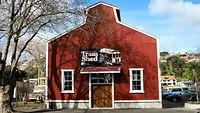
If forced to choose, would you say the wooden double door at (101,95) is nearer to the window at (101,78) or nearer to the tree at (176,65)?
the window at (101,78)

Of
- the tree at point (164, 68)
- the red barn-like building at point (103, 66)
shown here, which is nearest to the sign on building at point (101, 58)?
the red barn-like building at point (103, 66)

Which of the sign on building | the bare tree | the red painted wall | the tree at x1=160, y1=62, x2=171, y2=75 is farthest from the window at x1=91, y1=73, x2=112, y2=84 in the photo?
the tree at x1=160, y1=62, x2=171, y2=75

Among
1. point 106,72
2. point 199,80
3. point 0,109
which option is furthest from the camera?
point 199,80

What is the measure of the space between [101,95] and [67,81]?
3124 mm

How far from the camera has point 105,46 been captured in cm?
3603

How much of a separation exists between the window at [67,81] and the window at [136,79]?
16.5ft

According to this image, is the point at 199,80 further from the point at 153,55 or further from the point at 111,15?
the point at 111,15

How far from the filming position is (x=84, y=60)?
117ft

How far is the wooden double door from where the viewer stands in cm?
3522

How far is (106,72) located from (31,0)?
9.35 meters

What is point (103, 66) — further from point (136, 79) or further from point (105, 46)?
point (136, 79)

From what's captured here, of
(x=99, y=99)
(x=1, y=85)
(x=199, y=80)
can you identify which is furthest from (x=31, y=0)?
(x=199, y=80)

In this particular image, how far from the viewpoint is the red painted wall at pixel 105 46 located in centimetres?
3519

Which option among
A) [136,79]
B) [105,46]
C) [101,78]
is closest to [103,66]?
[101,78]
